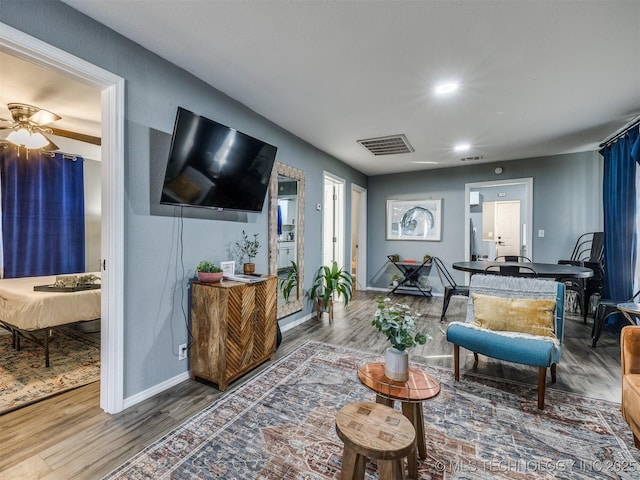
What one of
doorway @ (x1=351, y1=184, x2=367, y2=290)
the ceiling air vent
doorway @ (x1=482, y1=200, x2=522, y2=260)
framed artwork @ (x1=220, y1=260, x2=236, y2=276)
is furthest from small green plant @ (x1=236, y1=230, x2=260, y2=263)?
doorway @ (x1=482, y1=200, x2=522, y2=260)

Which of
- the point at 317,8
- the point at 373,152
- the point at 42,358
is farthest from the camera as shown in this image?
the point at 373,152

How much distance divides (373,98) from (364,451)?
2741mm

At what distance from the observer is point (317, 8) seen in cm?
166

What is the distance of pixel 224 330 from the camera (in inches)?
85.5

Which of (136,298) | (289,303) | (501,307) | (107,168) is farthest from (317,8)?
(289,303)

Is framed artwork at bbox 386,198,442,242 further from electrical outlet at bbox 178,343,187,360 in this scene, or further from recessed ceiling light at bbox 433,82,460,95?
electrical outlet at bbox 178,343,187,360

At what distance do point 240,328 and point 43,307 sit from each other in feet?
5.98

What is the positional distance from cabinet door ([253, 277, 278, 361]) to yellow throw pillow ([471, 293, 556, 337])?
175cm

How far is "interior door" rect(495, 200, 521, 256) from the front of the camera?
23.5ft

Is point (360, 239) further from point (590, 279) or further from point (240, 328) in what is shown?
point (240, 328)

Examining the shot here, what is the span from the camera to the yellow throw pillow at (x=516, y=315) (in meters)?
2.27

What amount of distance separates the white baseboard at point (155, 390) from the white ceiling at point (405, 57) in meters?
2.42

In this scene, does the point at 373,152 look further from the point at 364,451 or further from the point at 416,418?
the point at 364,451

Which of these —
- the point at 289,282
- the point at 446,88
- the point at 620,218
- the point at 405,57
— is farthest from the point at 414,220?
the point at 405,57
